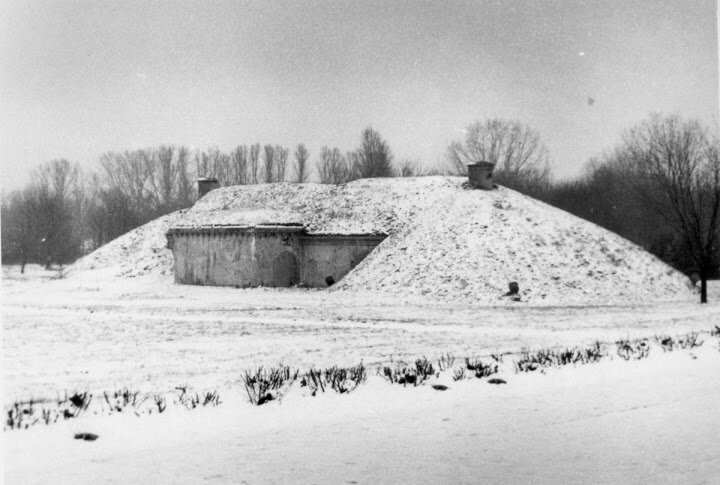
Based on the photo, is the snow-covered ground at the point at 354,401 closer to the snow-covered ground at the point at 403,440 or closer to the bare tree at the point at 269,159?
the snow-covered ground at the point at 403,440

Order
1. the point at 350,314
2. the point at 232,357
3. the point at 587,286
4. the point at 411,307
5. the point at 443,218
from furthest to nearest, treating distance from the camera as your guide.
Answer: the point at 443,218 → the point at 587,286 → the point at 411,307 → the point at 350,314 → the point at 232,357

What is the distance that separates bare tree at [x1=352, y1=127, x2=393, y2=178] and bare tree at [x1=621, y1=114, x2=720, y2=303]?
5.36 m

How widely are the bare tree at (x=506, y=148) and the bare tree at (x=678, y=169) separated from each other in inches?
82.7

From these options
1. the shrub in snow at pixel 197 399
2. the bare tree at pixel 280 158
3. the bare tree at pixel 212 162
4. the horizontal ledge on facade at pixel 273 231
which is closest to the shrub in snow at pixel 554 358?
the bare tree at pixel 280 158

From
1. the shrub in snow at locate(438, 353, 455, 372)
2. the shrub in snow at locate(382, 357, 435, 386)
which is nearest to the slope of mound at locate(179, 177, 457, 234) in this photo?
the shrub in snow at locate(438, 353, 455, 372)

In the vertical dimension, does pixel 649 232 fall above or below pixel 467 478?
above

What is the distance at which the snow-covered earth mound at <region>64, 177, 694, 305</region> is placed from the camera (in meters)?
29.9

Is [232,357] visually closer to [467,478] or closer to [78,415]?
[78,415]

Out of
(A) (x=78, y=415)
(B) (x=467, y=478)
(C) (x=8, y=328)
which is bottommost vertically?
(B) (x=467, y=478)

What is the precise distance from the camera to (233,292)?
31.0 metres

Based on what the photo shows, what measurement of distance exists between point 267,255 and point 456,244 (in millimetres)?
9009

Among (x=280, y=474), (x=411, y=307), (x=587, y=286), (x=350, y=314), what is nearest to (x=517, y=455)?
(x=280, y=474)

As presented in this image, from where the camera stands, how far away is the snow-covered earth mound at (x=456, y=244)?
1179 inches

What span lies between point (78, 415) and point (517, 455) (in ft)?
16.8
